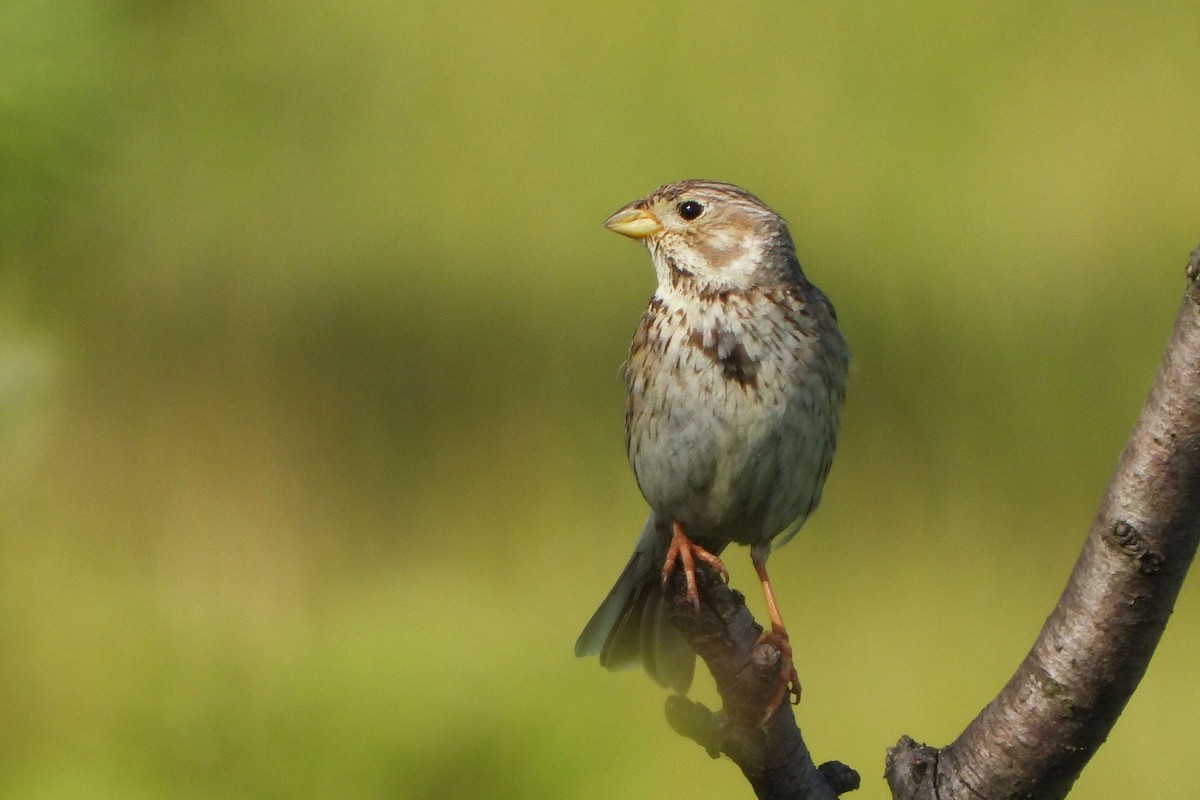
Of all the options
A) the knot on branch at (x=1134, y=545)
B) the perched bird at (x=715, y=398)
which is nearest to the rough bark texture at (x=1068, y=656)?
the knot on branch at (x=1134, y=545)

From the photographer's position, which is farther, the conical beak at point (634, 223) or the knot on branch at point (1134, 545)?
the conical beak at point (634, 223)

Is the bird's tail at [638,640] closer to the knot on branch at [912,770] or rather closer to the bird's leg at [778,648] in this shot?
the bird's leg at [778,648]

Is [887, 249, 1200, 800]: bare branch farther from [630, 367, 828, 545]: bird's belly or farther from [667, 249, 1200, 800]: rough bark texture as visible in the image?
[630, 367, 828, 545]: bird's belly

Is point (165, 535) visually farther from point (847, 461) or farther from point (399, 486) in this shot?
point (847, 461)

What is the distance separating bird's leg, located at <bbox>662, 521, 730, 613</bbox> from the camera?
138cm

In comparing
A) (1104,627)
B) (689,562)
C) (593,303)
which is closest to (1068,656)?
(1104,627)

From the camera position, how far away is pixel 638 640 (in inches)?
82.7

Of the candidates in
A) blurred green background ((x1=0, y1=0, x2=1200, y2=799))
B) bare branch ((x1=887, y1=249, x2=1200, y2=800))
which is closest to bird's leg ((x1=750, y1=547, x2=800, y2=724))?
bare branch ((x1=887, y1=249, x2=1200, y2=800))

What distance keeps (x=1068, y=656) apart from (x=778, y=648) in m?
0.35

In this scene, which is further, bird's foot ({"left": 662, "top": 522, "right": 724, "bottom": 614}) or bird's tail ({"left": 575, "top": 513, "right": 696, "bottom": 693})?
bird's tail ({"left": 575, "top": 513, "right": 696, "bottom": 693})

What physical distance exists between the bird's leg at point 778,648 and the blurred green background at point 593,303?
1.25 feet

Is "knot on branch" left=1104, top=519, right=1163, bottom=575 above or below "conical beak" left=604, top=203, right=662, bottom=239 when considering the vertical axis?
below

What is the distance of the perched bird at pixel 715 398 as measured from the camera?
1916mm

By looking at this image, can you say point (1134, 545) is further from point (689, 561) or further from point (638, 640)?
point (638, 640)
